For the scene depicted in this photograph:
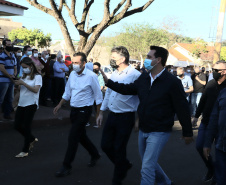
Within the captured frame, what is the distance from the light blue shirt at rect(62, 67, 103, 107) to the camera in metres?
5.42

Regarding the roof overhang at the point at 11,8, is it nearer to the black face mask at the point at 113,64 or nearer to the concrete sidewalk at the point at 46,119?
the concrete sidewalk at the point at 46,119

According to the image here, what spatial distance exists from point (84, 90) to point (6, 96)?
415 centimetres

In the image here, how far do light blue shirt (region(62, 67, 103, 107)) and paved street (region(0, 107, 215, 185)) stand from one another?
3.58 ft

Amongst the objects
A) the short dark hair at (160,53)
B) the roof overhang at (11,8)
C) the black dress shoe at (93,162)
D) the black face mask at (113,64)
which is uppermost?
the roof overhang at (11,8)

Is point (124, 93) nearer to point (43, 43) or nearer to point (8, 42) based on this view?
point (8, 42)

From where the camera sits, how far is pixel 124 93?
452 cm

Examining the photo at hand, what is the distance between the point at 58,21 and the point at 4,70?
6.09m

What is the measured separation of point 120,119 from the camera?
15.6 ft

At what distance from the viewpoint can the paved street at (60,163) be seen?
5.09 metres

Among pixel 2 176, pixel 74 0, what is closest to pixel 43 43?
pixel 74 0

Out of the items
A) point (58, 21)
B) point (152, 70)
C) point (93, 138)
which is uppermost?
point (58, 21)

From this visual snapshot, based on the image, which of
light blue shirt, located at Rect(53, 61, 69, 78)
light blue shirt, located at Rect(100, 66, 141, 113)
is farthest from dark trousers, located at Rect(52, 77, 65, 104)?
light blue shirt, located at Rect(100, 66, 141, 113)

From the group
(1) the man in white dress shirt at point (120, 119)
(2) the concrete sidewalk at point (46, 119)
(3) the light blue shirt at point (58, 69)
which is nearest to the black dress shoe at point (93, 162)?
(1) the man in white dress shirt at point (120, 119)

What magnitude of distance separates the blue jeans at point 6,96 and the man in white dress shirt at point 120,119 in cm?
448
